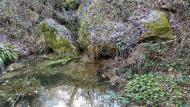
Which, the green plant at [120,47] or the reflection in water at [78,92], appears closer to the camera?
the reflection in water at [78,92]

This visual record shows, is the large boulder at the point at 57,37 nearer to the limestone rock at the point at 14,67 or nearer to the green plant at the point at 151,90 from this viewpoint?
the limestone rock at the point at 14,67

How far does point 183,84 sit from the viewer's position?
6582 millimetres

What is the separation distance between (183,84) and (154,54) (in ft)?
4.35

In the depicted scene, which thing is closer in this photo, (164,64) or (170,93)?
(170,93)

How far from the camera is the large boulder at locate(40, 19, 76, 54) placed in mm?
9867

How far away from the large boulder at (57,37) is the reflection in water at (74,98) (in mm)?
2433

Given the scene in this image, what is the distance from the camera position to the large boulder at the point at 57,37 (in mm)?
9867

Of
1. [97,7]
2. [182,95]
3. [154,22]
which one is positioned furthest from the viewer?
[97,7]

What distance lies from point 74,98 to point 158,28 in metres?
2.96

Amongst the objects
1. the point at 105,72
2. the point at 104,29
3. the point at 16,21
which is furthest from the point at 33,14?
the point at 105,72

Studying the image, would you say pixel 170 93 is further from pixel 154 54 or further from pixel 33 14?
pixel 33 14

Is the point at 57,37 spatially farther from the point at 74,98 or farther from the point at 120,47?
the point at 74,98

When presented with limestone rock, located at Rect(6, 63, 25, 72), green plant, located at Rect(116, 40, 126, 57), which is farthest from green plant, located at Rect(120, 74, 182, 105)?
limestone rock, located at Rect(6, 63, 25, 72)

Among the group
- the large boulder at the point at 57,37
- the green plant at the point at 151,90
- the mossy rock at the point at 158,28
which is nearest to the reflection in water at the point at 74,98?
the green plant at the point at 151,90
